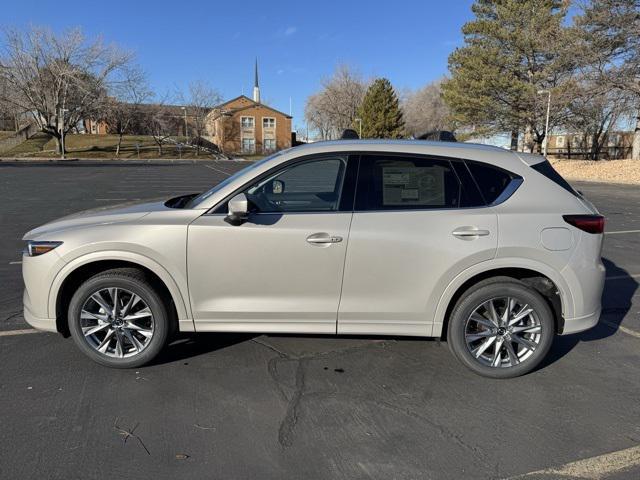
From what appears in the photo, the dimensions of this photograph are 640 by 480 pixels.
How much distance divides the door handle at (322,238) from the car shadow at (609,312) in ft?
6.43

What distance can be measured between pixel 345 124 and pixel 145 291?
7237cm

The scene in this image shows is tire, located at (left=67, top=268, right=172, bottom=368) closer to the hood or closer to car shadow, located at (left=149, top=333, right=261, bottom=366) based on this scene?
car shadow, located at (left=149, top=333, right=261, bottom=366)

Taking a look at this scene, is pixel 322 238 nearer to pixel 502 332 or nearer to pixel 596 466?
pixel 502 332

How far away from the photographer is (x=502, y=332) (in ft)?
10.9

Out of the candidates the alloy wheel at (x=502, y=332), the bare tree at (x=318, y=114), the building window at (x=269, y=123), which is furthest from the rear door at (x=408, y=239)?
the bare tree at (x=318, y=114)

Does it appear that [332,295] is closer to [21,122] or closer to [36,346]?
[36,346]

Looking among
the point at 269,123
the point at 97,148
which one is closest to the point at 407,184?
the point at 97,148

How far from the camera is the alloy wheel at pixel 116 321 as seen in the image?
333 centimetres

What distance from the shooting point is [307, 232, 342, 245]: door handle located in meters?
3.18

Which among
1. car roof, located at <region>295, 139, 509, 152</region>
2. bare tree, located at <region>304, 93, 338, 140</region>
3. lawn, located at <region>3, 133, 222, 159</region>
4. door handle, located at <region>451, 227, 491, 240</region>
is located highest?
bare tree, located at <region>304, 93, 338, 140</region>

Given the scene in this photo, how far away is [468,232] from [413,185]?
525 millimetres

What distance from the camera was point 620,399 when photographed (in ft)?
10.2

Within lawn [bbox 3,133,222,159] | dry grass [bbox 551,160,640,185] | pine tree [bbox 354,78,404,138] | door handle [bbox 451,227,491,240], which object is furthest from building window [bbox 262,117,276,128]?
door handle [bbox 451,227,491,240]

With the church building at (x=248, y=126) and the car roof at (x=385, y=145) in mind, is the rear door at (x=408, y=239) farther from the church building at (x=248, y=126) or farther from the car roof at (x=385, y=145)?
the church building at (x=248, y=126)
